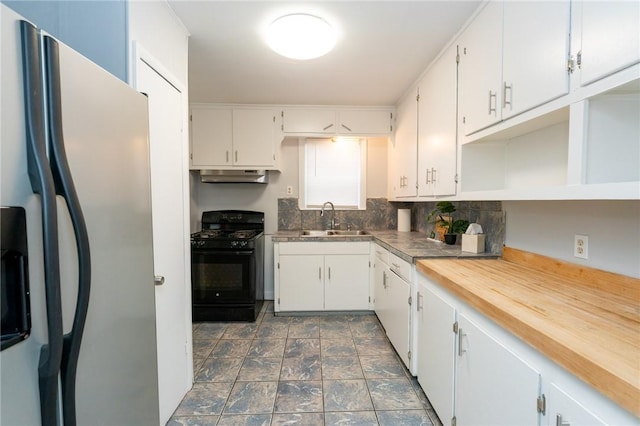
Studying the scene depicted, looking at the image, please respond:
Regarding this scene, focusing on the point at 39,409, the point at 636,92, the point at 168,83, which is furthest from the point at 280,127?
the point at 39,409

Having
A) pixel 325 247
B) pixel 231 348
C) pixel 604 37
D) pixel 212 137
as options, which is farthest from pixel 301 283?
pixel 604 37

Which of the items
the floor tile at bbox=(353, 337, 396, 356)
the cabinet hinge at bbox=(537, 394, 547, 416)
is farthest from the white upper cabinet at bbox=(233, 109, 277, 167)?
the cabinet hinge at bbox=(537, 394, 547, 416)

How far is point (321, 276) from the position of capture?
302 cm

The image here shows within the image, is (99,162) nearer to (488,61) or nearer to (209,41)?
(209,41)

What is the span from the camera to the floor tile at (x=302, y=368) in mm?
1994

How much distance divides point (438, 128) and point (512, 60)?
2.65 feet

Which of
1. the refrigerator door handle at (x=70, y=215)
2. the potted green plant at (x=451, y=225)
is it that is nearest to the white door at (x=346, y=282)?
the potted green plant at (x=451, y=225)

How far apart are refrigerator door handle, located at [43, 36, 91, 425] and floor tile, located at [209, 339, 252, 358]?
182 cm

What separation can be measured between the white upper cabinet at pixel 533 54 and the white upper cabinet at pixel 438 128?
52 centimetres

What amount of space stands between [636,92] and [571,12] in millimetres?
365

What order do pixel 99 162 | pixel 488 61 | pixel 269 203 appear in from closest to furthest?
pixel 99 162
pixel 488 61
pixel 269 203

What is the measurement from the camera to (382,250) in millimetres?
2666

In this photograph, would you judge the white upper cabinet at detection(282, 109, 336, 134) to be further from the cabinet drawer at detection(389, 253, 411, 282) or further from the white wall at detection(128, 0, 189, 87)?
the cabinet drawer at detection(389, 253, 411, 282)

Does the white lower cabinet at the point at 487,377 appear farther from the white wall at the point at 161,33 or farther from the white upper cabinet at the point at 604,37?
the white wall at the point at 161,33
